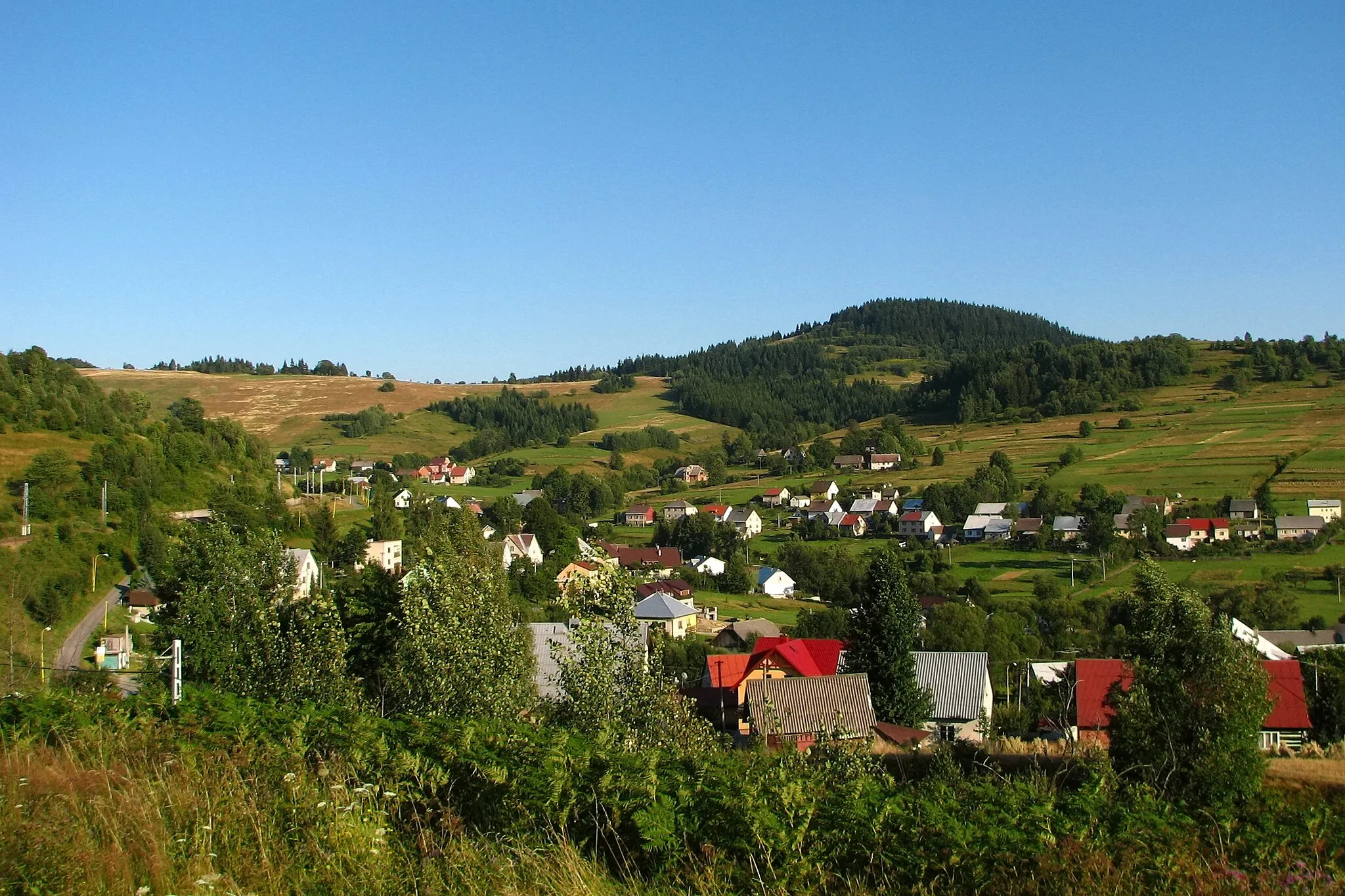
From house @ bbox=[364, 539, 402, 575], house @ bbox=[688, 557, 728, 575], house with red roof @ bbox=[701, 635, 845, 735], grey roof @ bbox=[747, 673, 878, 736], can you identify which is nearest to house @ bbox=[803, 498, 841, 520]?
house @ bbox=[688, 557, 728, 575]

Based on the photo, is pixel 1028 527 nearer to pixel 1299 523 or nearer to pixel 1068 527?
pixel 1068 527

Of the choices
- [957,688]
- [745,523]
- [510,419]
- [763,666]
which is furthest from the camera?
[510,419]

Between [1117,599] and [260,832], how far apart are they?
44580 millimetres

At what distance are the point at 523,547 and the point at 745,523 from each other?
22.2m

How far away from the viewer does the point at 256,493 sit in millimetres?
49656

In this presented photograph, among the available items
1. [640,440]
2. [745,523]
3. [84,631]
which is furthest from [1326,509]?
[640,440]

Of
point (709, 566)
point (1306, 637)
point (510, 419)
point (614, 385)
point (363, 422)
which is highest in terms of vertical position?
point (614, 385)

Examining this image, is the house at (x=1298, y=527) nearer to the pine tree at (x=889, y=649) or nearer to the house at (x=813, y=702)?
the pine tree at (x=889, y=649)

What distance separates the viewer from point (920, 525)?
2817 inches

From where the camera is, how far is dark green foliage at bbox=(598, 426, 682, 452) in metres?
113

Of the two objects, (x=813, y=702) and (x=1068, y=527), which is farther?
(x=1068, y=527)

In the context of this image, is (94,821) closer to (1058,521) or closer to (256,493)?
(256,493)

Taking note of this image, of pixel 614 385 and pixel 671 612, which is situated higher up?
pixel 614 385

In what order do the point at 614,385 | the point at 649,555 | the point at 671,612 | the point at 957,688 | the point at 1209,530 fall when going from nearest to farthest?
the point at 957,688 → the point at 671,612 → the point at 1209,530 → the point at 649,555 → the point at 614,385
